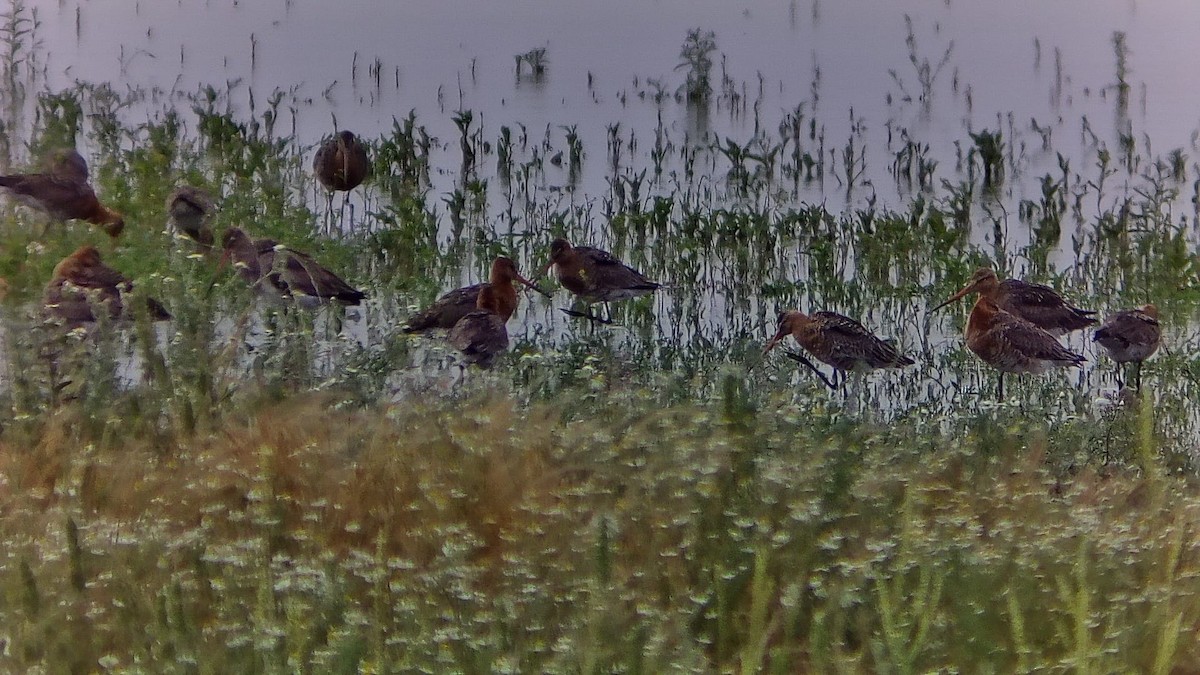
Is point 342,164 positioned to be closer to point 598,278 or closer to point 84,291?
point 598,278

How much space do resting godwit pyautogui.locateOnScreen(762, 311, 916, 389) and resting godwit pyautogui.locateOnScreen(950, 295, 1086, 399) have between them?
13.0 inches

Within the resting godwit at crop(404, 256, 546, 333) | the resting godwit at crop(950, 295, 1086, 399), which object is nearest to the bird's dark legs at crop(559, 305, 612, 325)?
the resting godwit at crop(404, 256, 546, 333)

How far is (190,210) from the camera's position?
7340 millimetres

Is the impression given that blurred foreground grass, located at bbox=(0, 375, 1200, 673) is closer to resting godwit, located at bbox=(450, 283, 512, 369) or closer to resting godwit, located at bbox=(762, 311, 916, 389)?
resting godwit, located at bbox=(450, 283, 512, 369)

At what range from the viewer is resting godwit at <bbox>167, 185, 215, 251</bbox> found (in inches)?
283

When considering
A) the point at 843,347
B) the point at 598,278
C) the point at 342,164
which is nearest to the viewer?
the point at 843,347

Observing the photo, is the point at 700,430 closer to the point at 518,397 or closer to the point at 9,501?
the point at 518,397

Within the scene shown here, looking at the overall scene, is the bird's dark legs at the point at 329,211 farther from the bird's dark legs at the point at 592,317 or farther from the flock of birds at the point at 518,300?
the bird's dark legs at the point at 592,317

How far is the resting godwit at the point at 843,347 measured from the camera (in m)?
6.36

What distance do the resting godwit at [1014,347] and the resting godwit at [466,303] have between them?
2151 millimetres

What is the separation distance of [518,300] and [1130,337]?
307 centimetres

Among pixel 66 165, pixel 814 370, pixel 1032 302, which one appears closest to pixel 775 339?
pixel 814 370

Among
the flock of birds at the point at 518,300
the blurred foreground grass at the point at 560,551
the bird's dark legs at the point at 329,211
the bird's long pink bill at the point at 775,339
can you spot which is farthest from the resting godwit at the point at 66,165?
the bird's long pink bill at the point at 775,339

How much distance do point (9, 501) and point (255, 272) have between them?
2901mm
